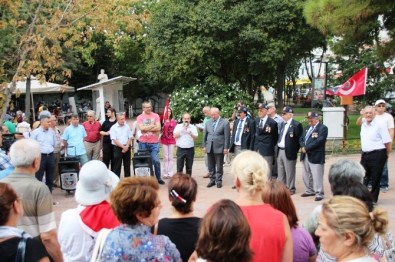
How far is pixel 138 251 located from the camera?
304 cm

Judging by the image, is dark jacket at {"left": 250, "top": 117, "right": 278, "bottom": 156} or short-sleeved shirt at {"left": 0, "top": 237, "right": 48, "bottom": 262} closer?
short-sleeved shirt at {"left": 0, "top": 237, "right": 48, "bottom": 262}

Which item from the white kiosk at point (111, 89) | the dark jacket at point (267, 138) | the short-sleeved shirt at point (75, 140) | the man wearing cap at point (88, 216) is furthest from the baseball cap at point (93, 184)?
the white kiosk at point (111, 89)

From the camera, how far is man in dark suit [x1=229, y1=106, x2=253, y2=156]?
11445 mm

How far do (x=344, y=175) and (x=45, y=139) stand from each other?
7.12 m

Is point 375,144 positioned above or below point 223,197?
above

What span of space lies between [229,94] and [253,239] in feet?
73.4

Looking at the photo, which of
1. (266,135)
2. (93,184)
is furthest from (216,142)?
(93,184)

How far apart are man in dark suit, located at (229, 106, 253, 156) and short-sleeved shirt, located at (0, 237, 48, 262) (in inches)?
343

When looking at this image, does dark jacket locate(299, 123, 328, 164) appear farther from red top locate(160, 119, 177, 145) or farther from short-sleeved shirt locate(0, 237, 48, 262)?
short-sleeved shirt locate(0, 237, 48, 262)

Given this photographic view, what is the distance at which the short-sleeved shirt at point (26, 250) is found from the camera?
282 cm

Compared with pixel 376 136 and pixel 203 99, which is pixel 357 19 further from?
pixel 203 99

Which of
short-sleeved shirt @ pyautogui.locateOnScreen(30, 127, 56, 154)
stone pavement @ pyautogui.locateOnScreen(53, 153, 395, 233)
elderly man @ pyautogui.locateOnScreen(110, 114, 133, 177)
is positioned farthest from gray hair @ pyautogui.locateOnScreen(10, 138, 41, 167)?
elderly man @ pyautogui.locateOnScreen(110, 114, 133, 177)

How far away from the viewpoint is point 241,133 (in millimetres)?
11672

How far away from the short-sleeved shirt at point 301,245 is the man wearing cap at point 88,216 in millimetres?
1298
